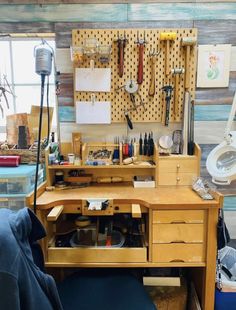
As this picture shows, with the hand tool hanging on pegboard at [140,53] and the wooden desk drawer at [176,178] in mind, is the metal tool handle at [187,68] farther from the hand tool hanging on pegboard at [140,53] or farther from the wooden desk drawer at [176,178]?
the wooden desk drawer at [176,178]

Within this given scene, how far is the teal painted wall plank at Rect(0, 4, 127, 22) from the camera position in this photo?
1.81 metres

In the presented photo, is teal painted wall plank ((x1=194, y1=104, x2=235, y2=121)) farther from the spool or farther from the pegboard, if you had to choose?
the spool

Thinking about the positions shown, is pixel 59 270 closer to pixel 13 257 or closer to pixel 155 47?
pixel 13 257

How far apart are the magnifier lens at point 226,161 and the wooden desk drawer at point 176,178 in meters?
0.17

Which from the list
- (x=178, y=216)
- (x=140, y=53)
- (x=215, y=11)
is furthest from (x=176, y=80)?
(x=178, y=216)

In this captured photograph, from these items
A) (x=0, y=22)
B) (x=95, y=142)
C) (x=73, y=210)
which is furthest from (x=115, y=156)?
(x=0, y=22)

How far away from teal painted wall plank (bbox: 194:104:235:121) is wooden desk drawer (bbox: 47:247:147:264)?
3.26ft

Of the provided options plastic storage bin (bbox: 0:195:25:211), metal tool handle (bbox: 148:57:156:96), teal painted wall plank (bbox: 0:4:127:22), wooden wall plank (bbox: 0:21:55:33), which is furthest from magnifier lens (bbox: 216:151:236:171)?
wooden wall plank (bbox: 0:21:55:33)

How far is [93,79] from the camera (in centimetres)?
183

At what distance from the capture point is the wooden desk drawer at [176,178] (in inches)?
70.7

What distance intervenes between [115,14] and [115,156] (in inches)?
37.6

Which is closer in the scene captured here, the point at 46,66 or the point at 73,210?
the point at 46,66

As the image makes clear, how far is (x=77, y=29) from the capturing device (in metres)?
1.81

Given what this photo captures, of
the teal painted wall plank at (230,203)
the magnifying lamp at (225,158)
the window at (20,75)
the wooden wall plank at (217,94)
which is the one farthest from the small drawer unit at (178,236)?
the window at (20,75)
